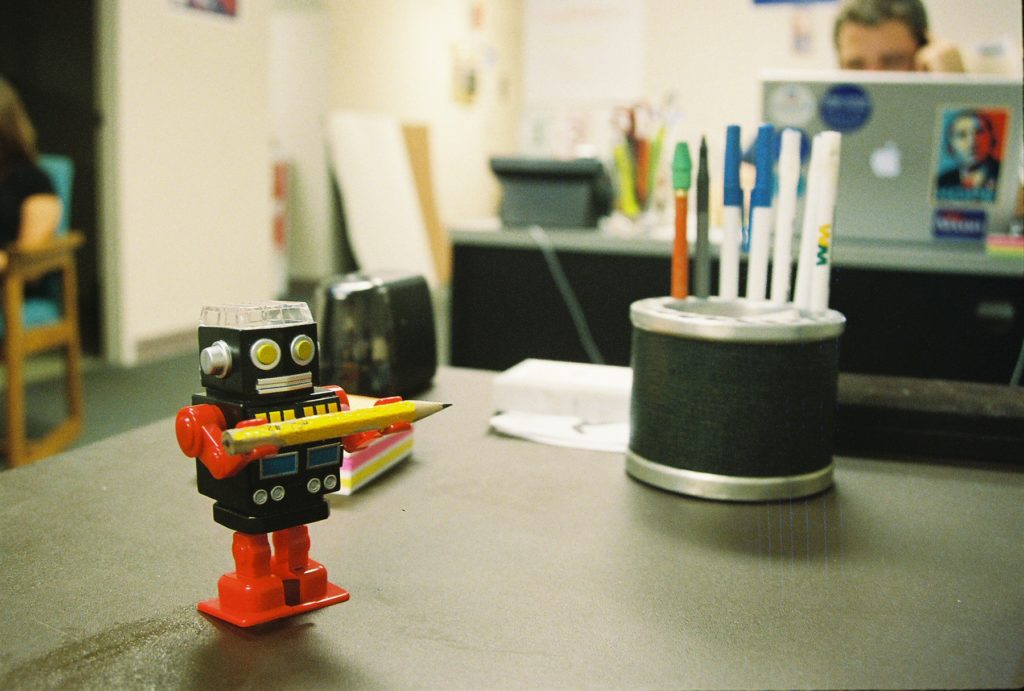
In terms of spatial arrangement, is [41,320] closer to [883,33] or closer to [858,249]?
[858,249]

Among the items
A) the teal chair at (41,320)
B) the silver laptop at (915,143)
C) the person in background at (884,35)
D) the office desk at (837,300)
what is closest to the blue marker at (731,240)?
the office desk at (837,300)

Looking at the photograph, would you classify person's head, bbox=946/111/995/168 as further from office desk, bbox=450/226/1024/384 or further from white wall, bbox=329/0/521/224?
white wall, bbox=329/0/521/224

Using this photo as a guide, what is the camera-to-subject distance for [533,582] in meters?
0.50

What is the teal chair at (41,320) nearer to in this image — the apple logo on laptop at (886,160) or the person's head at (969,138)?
the apple logo on laptop at (886,160)

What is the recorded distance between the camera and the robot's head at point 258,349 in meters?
0.42

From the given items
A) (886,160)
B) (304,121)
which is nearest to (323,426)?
(886,160)

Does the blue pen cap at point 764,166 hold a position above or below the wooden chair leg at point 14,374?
above

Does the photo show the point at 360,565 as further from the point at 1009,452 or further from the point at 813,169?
the point at 1009,452

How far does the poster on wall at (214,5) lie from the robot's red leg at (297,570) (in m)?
3.54

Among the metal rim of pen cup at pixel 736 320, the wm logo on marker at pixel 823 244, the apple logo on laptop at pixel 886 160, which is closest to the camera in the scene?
the metal rim of pen cup at pixel 736 320

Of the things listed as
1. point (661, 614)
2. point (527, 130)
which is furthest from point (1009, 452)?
point (527, 130)

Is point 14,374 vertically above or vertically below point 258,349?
below

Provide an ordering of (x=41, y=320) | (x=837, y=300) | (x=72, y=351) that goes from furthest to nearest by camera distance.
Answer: (x=72, y=351) < (x=41, y=320) < (x=837, y=300)

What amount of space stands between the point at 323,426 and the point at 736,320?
0.31 metres
